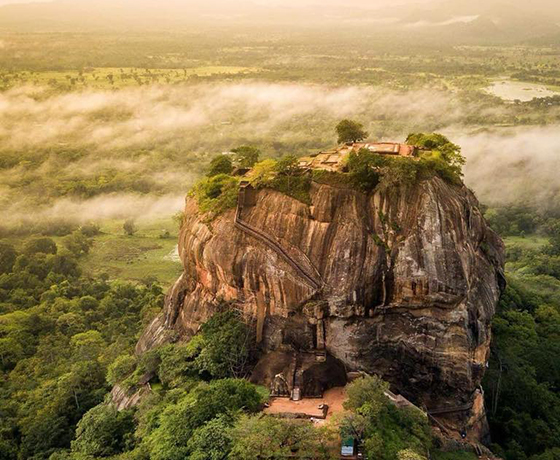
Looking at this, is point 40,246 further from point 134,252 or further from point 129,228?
point 129,228

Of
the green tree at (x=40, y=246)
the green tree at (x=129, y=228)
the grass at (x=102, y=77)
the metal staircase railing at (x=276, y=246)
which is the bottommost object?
the green tree at (x=129, y=228)

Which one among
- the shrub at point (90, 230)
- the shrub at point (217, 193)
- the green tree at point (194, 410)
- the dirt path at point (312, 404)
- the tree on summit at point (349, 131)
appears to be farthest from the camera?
the shrub at point (90, 230)

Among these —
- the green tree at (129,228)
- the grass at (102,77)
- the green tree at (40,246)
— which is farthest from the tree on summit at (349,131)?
the grass at (102,77)

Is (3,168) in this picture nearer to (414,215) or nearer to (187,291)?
(187,291)

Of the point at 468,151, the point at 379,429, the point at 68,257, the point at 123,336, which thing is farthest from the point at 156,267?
the point at 468,151

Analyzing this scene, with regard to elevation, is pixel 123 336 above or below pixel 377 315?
below

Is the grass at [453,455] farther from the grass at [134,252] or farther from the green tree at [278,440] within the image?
the grass at [134,252]
